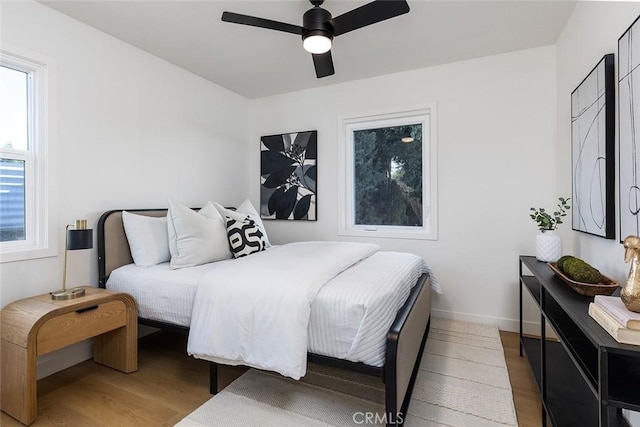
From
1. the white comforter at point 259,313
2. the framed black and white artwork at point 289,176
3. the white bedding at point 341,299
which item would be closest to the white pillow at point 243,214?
the white bedding at point 341,299

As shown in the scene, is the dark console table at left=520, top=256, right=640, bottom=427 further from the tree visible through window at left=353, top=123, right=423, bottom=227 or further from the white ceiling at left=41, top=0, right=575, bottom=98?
the white ceiling at left=41, top=0, right=575, bottom=98

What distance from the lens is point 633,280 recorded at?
42.3 inches

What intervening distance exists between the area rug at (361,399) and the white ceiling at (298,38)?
258 cm

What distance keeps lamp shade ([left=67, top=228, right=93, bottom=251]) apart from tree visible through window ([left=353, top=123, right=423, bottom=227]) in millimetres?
2573

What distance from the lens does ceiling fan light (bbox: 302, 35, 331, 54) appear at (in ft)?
6.75

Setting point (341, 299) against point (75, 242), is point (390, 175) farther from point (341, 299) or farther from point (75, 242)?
point (75, 242)

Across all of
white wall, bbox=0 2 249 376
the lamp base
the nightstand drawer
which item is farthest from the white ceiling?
the nightstand drawer

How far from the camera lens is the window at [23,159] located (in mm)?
2109

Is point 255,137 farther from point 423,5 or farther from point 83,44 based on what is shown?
point 423,5

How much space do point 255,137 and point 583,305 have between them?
381cm

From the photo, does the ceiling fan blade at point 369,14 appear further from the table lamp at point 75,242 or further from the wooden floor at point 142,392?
the wooden floor at point 142,392

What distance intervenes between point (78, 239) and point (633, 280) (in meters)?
2.82

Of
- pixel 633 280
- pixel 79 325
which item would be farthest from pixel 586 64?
pixel 79 325

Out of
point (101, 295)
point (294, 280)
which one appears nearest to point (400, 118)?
point (294, 280)
